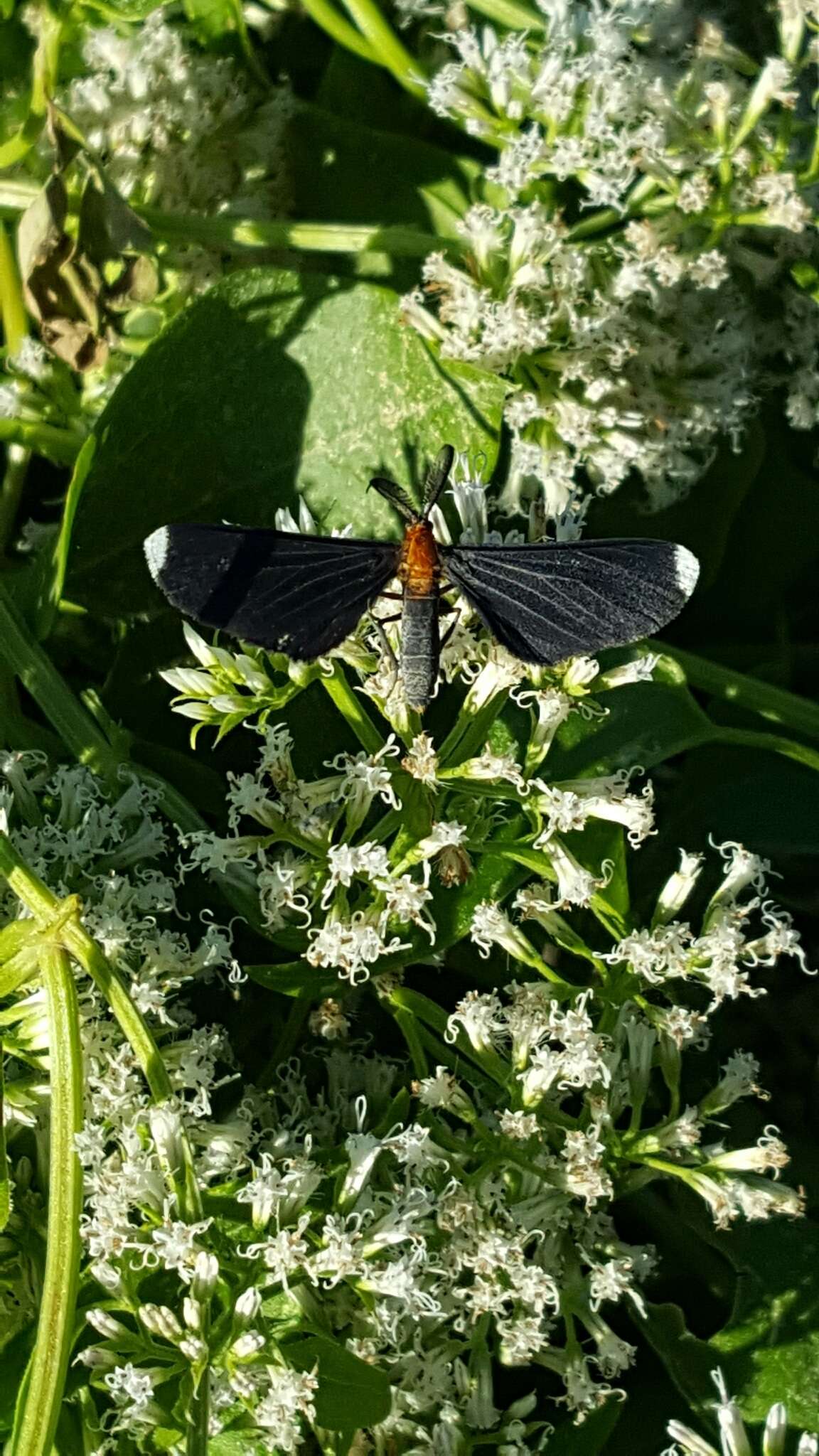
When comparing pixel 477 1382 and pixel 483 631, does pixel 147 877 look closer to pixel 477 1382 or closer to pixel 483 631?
pixel 483 631

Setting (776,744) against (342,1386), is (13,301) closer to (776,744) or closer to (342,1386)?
(776,744)

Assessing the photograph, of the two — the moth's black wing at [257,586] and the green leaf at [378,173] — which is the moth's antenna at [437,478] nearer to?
the moth's black wing at [257,586]

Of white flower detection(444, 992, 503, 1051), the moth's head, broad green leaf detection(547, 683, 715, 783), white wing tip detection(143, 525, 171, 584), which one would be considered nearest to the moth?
white wing tip detection(143, 525, 171, 584)

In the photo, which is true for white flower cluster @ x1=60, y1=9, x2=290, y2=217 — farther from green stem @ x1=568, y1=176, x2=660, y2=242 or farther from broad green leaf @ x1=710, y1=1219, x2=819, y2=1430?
broad green leaf @ x1=710, y1=1219, x2=819, y2=1430

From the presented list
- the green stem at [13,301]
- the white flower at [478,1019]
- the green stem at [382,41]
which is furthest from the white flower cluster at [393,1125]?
the green stem at [382,41]

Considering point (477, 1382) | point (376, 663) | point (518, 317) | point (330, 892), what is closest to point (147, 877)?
point (330, 892)
